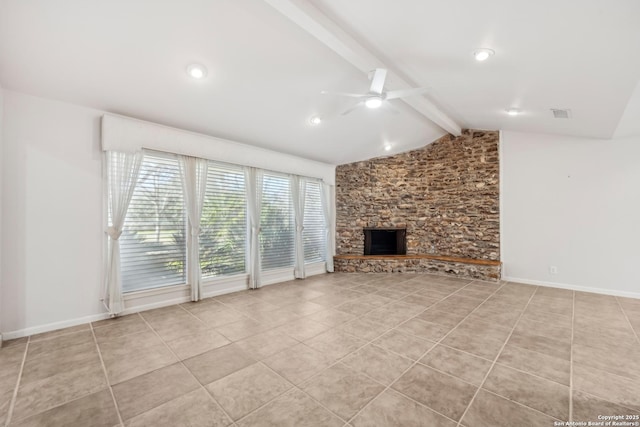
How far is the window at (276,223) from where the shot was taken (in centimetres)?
525

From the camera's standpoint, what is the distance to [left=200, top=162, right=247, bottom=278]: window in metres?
4.42

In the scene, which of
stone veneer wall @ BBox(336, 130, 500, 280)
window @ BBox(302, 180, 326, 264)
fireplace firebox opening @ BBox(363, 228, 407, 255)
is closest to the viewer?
stone veneer wall @ BBox(336, 130, 500, 280)

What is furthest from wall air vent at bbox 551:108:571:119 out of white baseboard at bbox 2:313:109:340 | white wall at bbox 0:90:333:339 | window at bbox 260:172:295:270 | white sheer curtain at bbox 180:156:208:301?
white baseboard at bbox 2:313:109:340

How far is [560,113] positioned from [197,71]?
4.87m

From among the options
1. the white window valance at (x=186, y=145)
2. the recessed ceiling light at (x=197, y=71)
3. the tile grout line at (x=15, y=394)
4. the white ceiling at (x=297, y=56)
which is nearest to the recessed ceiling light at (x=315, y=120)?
the white ceiling at (x=297, y=56)

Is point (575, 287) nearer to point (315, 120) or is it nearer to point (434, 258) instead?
point (434, 258)

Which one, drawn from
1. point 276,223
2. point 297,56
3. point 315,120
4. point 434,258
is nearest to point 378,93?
point 297,56

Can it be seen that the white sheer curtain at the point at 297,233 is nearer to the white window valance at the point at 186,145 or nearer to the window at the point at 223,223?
the white window valance at the point at 186,145

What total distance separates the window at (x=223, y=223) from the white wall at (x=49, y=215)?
1.36m

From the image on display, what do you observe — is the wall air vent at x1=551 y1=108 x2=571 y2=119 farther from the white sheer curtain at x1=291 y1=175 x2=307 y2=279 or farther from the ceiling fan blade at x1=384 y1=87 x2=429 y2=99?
the white sheer curtain at x1=291 y1=175 x2=307 y2=279

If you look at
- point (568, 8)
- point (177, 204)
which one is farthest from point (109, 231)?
point (568, 8)

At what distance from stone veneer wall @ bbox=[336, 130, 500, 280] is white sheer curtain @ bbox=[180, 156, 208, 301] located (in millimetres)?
3300

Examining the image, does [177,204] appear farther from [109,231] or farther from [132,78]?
[132,78]

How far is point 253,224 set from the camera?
4938 millimetres
